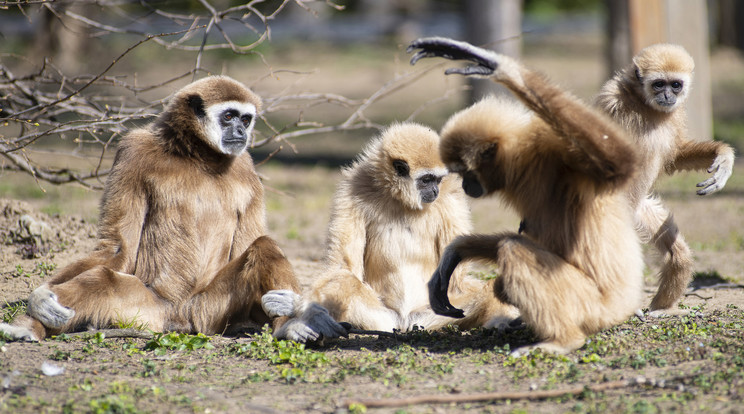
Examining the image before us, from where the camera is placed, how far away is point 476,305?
6012mm

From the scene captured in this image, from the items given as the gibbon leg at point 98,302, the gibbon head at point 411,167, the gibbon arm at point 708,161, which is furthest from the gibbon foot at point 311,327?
the gibbon arm at point 708,161

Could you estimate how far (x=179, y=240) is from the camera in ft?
19.9

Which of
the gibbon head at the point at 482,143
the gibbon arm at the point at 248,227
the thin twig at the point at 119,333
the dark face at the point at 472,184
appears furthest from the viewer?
the gibbon arm at the point at 248,227

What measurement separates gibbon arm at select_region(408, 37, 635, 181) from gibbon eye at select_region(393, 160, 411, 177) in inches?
55.6

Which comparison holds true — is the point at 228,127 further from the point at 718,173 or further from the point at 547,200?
the point at 718,173

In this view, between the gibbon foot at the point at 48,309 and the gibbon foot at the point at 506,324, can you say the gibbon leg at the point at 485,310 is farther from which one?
the gibbon foot at the point at 48,309

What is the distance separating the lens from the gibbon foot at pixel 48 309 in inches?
211

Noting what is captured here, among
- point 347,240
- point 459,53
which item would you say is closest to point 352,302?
point 347,240

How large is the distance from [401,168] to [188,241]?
6.01 feet

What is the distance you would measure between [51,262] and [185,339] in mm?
2629

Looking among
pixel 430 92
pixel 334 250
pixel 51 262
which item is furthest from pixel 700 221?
pixel 430 92

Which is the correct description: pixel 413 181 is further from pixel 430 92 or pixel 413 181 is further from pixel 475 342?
pixel 430 92

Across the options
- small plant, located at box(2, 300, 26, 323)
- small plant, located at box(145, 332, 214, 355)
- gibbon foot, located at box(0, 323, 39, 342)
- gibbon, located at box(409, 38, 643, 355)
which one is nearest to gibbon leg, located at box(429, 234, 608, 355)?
gibbon, located at box(409, 38, 643, 355)

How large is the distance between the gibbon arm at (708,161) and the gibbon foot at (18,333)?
537 cm
